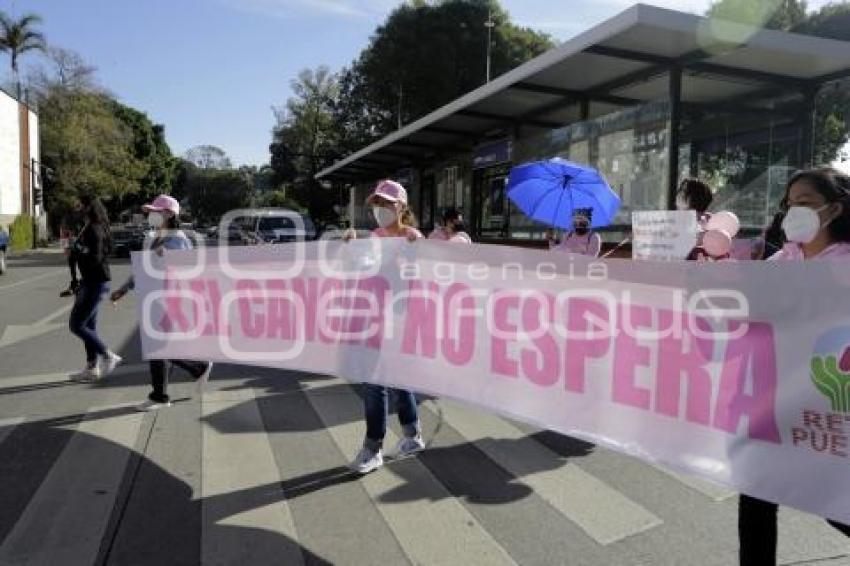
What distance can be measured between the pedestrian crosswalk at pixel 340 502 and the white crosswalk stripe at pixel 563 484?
0.01 m

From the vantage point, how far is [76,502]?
174 inches

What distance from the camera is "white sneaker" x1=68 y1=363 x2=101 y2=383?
25.4ft

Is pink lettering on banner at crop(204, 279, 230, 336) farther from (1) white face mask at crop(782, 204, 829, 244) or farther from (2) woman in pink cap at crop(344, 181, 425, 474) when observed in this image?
(1) white face mask at crop(782, 204, 829, 244)

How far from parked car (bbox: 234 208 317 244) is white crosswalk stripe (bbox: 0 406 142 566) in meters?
17.6

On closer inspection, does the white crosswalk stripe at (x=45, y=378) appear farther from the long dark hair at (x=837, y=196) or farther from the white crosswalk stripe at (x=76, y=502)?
the long dark hair at (x=837, y=196)

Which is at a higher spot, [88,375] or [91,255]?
A: [91,255]

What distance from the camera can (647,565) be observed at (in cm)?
372

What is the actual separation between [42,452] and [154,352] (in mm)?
1301

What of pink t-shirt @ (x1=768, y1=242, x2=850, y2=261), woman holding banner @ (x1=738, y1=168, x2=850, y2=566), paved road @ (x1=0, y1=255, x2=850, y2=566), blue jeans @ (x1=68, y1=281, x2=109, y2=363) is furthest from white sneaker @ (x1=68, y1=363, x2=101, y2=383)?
pink t-shirt @ (x1=768, y1=242, x2=850, y2=261)

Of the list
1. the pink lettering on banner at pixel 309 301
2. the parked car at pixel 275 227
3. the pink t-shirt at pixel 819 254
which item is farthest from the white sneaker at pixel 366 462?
the parked car at pixel 275 227

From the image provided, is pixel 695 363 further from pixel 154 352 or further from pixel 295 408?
pixel 154 352

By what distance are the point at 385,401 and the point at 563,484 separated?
4.19ft

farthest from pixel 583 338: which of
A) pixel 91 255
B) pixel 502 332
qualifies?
pixel 91 255

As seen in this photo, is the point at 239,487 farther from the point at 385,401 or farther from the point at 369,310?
the point at 369,310
